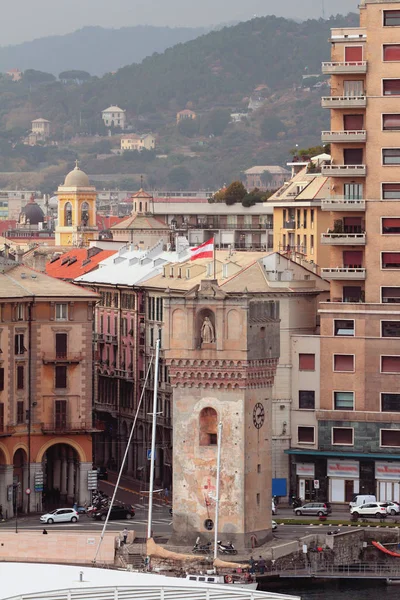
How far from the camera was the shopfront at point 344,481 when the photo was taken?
134000 mm

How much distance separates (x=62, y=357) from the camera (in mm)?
133250

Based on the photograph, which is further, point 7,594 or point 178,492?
point 178,492

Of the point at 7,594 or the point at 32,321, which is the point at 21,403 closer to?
the point at 32,321

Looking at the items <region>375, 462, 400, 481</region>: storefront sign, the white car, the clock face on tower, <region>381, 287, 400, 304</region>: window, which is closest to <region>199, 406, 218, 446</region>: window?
the clock face on tower

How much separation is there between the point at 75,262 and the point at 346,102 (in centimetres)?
4837

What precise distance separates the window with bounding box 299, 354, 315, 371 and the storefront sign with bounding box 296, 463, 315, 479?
5.25 m

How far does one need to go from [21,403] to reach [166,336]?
18664 millimetres

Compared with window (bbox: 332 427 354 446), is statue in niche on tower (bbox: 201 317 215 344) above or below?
above

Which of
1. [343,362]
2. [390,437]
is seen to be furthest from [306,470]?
[343,362]

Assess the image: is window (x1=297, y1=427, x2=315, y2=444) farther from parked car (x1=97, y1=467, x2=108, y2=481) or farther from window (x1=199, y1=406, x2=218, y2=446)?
window (x1=199, y1=406, x2=218, y2=446)

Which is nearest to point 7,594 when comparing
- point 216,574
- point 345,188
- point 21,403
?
point 216,574

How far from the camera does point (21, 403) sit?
433 feet

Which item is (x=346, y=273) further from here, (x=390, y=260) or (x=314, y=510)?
(x=314, y=510)

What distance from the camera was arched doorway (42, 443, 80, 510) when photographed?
438ft
